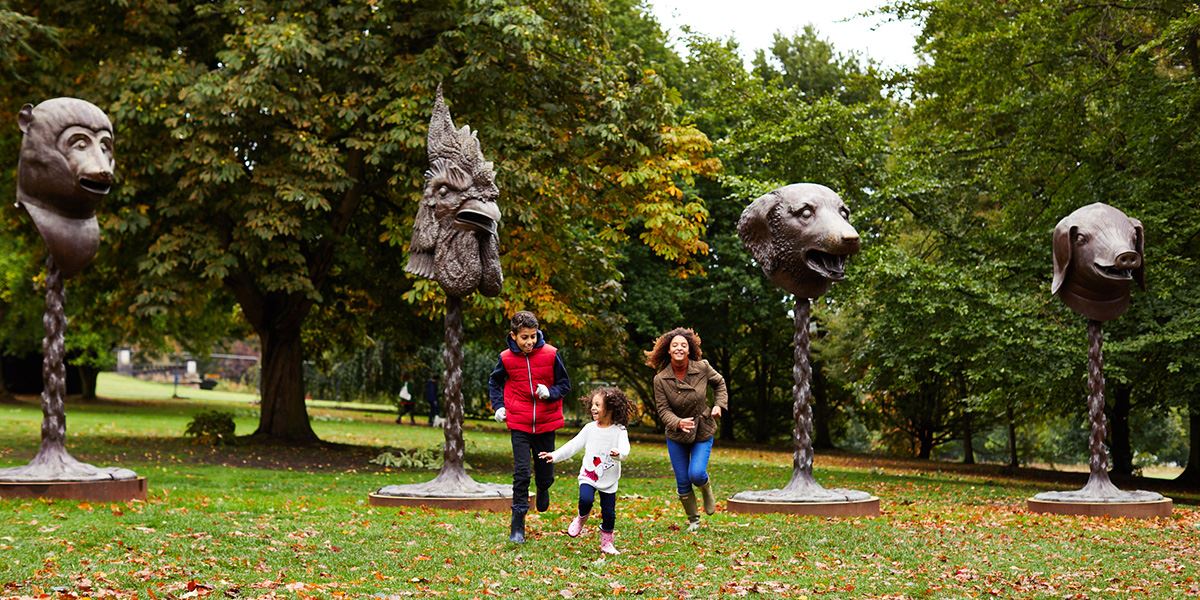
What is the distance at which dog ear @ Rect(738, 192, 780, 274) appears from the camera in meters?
13.3

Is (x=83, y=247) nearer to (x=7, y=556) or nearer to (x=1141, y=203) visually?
(x=7, y=556)

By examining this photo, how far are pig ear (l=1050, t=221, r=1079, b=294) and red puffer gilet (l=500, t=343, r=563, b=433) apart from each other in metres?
7.48

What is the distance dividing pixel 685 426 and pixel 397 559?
2811 millimetres

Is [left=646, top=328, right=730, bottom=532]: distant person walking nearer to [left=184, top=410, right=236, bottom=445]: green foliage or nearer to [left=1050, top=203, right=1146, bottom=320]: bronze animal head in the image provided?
[left=1050, top=203, right=1146, bottom=320]: bronze animal head

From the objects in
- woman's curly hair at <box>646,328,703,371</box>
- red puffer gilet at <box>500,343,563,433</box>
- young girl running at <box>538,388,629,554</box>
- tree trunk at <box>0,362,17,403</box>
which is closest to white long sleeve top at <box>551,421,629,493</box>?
young girl running at <box>538,388,629,554</box>

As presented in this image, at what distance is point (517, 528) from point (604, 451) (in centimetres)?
111

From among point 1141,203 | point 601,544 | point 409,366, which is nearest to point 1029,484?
point 1141,203

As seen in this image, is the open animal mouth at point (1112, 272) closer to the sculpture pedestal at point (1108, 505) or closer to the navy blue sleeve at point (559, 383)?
the sculpture pedestal at point (1108, 505)

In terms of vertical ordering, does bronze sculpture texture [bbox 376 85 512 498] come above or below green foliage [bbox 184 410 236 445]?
above

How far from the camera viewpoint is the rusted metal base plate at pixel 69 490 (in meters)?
11.8

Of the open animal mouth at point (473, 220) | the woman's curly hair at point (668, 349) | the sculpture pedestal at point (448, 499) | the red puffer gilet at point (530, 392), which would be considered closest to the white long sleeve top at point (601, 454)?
the red puffer gilet at point (530, 392)

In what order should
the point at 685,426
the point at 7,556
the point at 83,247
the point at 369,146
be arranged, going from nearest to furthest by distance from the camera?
the point at 7,556, the point at 685,426, the point at 83,247, the point at 369,146

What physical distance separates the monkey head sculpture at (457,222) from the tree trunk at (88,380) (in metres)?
32.1

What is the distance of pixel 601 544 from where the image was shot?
374 inches
